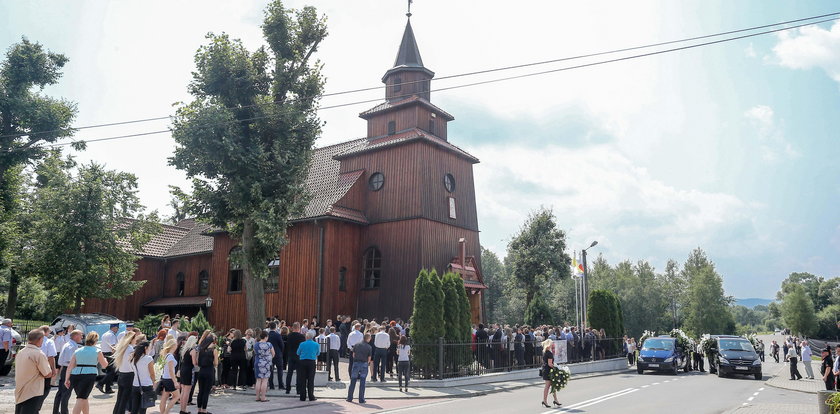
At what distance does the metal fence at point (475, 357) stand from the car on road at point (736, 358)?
5.98 m

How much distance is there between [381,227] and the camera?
29.0m

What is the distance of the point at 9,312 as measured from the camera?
31250mm

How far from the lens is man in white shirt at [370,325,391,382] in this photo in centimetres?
1562

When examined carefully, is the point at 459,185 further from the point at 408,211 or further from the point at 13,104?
the point at 13,104

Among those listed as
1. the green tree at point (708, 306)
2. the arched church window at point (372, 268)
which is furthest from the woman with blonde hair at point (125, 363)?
the green tree at point (708, 306)

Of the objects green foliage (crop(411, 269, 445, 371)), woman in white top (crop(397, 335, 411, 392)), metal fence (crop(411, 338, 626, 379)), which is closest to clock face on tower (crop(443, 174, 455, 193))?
metal fence (crop(411, 338, 626, 379))

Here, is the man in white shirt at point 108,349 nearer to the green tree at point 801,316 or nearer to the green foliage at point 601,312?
the green foliage at point 601,312

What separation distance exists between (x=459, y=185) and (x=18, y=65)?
2387 centimetres

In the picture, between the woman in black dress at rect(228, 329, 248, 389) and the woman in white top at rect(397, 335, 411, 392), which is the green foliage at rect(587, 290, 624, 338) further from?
the woman in black dress at rect(228, 329, 248, 389)

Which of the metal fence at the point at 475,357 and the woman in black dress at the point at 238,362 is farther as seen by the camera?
the metal fence at the point at 475,357

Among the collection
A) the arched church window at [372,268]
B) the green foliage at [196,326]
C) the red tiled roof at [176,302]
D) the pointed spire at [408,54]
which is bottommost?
the green foliage at [196,326]

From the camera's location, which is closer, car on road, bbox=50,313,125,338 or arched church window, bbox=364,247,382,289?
car on road, bbox=50,313,125,338

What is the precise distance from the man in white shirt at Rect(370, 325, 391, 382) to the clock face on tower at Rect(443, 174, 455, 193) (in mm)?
13939

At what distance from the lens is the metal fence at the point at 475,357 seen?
18.0 meters
